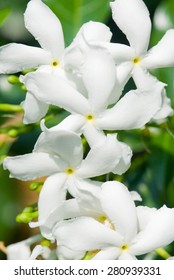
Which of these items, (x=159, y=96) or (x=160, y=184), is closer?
(x=159, y=96)

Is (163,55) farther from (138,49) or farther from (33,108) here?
(33,108)

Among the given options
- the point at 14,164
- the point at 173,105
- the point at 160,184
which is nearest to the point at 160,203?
the point at 160,184

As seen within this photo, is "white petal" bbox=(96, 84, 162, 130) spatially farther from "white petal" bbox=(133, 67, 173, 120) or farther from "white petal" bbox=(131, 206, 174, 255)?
"white petal" bbox=(131, 206, 174, 255)

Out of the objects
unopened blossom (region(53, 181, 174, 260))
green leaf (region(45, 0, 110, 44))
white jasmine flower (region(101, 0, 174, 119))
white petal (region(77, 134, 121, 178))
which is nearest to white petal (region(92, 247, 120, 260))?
unopened blossom (region(53, 181, 174, 260))

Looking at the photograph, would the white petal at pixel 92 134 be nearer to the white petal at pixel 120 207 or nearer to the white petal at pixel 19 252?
the white petal at pixel 120 207

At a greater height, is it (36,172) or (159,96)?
→ (159,96)
